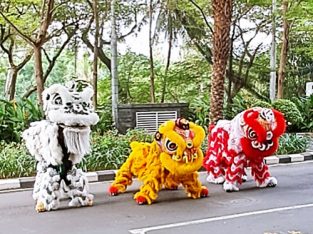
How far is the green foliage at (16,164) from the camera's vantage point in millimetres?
7609

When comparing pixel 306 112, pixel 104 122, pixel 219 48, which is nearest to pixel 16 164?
pixel 219 48

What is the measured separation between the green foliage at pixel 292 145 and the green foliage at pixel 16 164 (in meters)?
4.78

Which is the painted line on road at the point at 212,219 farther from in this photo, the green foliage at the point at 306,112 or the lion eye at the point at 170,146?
the green foliage at the point at 306,112

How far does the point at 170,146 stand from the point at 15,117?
5.18m

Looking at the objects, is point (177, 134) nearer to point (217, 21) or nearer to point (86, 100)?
point (86, 100)

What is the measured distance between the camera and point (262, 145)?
21.5ft

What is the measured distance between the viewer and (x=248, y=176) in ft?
25.3

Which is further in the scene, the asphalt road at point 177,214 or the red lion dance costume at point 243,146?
the red lion dance costume at point 243,146

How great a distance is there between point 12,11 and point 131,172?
890 cm

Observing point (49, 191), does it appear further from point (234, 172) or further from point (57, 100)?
point (234, 172)

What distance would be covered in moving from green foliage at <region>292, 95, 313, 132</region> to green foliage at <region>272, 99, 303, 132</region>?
0.22 m

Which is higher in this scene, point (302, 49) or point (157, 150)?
point (302, 49)

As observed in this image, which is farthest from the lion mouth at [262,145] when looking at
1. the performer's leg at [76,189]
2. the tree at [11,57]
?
the tree at [11,57]

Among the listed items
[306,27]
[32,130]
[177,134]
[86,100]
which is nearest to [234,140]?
[177,134]
